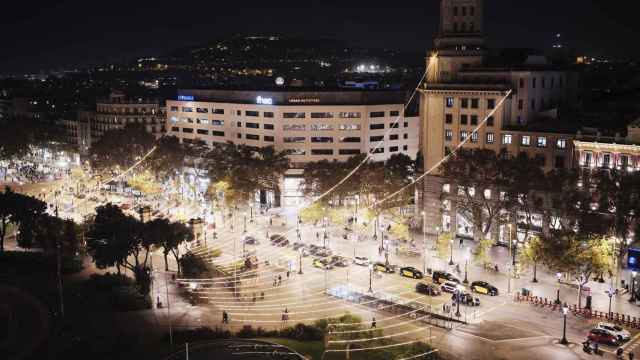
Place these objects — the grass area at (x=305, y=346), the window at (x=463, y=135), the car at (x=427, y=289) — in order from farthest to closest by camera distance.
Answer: the window at (x=463, y=135) < the car at (x=427, y=289) < the grass area at (x=305, y=346)

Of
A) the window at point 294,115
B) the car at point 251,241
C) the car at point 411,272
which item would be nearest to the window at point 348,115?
the window at point 294,115

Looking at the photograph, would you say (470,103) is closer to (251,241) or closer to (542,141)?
(542,141)

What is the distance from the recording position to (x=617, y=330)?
5441 centimetres

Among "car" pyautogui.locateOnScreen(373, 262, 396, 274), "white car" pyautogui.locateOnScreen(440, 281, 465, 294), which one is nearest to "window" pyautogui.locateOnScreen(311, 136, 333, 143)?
"car" pyautogui.locateOnScreen(373, 262, 396, 274)

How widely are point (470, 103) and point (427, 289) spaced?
34607 mm

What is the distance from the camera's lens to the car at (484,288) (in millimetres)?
65938

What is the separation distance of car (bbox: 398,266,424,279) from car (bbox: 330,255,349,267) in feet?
24.5

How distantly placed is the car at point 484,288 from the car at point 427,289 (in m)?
3.54

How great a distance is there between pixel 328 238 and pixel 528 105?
31.8 metres

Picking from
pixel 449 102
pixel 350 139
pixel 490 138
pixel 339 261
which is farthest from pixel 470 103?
pixel 350 139

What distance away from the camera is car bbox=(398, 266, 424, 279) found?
7131cm

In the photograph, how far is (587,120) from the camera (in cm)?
8544

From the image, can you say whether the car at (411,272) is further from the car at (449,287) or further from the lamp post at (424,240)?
the car at (449,287)

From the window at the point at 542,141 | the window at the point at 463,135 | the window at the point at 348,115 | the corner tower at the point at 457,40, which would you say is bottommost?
the window at the point at 542,141
